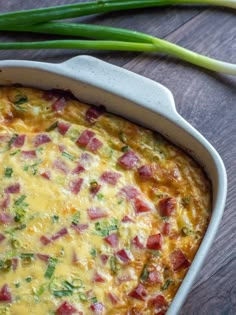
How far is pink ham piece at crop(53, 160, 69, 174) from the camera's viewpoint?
6.19 feet

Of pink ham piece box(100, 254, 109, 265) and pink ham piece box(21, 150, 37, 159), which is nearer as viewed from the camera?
pink ham piece box(100, 254, 109, 265)

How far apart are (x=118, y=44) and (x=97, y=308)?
93 cm

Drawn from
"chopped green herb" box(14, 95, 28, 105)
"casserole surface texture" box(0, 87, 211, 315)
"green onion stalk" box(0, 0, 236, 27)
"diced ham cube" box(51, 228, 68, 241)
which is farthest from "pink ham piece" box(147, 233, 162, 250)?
"green onion stalk" box(0, 0, 236, 27)

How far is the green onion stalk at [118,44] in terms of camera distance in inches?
86.5

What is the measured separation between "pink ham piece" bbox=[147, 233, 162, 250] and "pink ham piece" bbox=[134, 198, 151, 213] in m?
0.08

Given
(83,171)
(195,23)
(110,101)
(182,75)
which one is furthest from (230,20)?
(83,171)

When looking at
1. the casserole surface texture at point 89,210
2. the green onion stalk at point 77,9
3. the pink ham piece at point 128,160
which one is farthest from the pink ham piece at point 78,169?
the green onion stalk at point 77,9

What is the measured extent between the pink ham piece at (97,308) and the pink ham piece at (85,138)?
499 millimetres

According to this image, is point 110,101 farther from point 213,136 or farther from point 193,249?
point 193,249

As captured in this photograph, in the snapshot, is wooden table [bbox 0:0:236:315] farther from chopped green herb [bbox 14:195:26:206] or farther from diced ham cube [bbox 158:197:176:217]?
chopped green herb [bbox 14:195:26:206]

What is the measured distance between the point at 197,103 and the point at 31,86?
54 centimetres

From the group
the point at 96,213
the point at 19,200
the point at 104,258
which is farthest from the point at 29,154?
the point at 104,258

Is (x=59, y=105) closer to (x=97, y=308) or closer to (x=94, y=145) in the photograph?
(x=94, y=145)

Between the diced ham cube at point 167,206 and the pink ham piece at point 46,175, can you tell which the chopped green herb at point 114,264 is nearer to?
the diced ham cube at point 167,206
